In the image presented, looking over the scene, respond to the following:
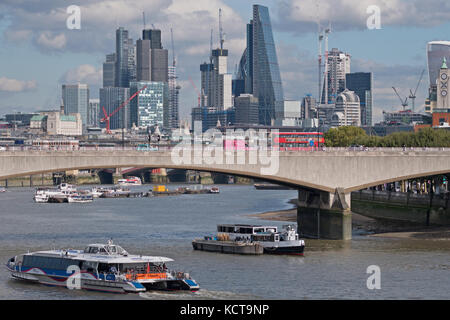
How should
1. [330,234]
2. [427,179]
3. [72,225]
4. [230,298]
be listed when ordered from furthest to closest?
[427,179]
[72,225]
[330,234]
[230,298]

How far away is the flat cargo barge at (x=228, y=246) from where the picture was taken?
75.8 metres

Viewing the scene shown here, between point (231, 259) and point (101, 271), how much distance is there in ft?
51.3

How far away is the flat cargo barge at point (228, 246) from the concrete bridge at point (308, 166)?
7044mm

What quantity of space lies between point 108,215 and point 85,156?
40252 mm

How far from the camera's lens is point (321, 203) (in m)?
88.1

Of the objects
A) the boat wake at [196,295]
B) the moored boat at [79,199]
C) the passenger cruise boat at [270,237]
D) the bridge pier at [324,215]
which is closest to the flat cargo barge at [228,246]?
the passenger cruise boat at [270,237]

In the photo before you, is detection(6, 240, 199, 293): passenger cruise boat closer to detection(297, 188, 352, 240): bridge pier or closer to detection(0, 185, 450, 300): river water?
detection(0, 185, 450, 300): river water

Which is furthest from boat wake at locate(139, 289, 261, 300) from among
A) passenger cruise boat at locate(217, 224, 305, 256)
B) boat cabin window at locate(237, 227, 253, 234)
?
boat cabin window at locate(237, 227, 253, 234)

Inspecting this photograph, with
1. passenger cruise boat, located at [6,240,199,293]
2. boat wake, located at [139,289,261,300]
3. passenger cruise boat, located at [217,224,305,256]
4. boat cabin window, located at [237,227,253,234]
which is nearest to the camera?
boat wake, located at [139,289,261,300]

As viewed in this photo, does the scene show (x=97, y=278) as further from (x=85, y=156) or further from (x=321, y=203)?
(x=321, y=203)

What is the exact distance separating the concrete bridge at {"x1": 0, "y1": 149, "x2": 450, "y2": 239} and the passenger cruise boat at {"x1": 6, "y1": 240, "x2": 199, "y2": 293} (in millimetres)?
15977

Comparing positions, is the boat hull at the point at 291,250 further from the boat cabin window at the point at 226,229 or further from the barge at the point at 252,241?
the boat cabin window at the point at 226,229

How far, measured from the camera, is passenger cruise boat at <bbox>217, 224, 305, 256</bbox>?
74.6 meters
